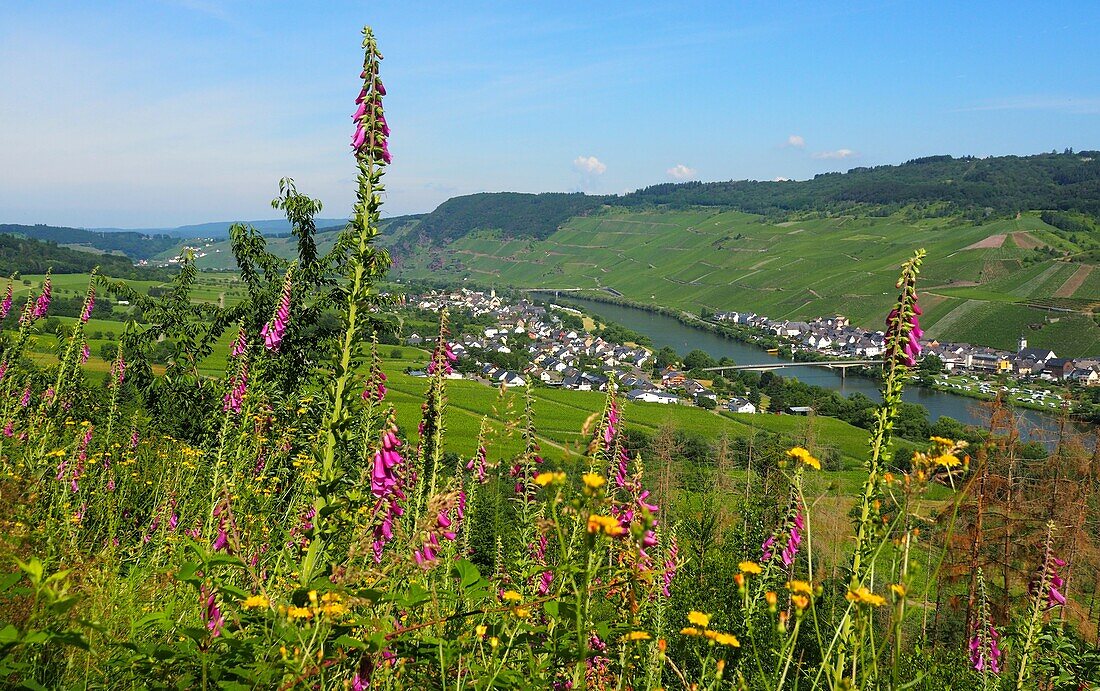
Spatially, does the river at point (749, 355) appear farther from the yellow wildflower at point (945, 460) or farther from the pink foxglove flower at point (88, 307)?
the pink foxglove flower at point (88, 307)

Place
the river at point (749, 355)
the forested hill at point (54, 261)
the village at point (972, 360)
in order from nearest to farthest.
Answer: the river at point (749, 355)
the village at point (972, 360)
the forested hill at point (54, 261)

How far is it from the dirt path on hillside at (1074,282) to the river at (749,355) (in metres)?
40.4

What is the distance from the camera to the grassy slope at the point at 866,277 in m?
103

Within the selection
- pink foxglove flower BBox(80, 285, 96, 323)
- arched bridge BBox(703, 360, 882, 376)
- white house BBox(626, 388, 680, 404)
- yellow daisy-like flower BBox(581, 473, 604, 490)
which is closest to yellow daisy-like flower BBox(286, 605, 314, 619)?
yellow daisy-like flower BBox(581, 473, 604, 490)

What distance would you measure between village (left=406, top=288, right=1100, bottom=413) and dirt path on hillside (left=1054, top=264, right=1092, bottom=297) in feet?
62.1

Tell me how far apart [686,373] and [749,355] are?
20.7 m

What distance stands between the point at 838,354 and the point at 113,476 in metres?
109

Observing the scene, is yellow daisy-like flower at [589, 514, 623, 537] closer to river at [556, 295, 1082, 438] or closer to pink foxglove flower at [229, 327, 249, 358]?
pink foxglove flower at [229, 327, 249, 358]

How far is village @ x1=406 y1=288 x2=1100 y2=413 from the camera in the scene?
260 ft

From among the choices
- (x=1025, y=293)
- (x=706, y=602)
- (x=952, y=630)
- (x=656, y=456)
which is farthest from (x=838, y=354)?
(x=706, y=602)

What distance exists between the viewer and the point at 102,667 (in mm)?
2570

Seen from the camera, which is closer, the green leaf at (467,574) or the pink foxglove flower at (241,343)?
the green leaf at (467,574)

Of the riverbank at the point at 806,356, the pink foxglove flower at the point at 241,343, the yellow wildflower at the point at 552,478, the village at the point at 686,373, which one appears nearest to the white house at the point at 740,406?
the village at the point at 686,373

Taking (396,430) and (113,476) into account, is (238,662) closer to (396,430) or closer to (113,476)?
(396,430)
